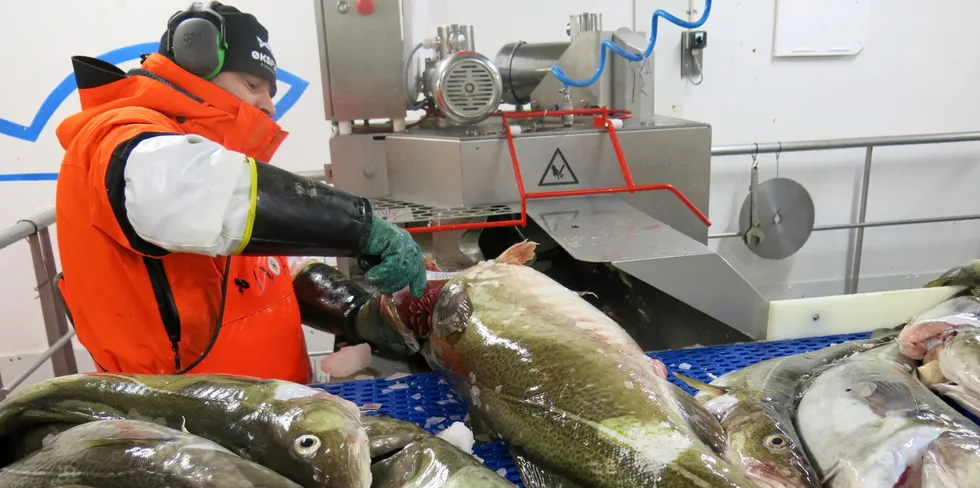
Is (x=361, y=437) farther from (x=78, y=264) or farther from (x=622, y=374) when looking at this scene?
(x=78, y=264)

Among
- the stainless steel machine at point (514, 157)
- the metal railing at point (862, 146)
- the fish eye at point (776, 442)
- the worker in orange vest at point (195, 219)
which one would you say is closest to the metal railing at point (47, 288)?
the worker in orange vest at point (195, 219)

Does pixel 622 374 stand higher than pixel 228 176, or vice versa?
pixel 228 176

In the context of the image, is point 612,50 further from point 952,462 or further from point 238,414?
point 238,414

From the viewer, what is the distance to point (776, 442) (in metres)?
0.85

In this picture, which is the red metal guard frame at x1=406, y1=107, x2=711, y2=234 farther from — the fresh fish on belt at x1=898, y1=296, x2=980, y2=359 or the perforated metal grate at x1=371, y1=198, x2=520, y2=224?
the fresh fish on belt at x1=898, y1=296, x2=980, y2=359

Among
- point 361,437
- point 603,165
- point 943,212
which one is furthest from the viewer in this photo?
point 943,212

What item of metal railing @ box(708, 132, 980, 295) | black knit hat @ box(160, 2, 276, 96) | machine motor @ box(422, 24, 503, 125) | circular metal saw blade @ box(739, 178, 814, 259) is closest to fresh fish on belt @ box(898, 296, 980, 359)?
machine motor @ box(422, 24, 503, 125)

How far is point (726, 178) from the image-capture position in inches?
128

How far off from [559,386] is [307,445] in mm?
367

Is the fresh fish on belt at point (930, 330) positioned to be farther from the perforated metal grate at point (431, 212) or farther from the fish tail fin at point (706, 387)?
the perforated metal grate at point (431, 212)

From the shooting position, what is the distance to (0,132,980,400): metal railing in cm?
188

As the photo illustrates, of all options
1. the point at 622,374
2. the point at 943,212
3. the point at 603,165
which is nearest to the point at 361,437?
the point at 622,374

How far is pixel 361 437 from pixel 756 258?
123 inches

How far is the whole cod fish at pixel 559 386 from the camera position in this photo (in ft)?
2.48
